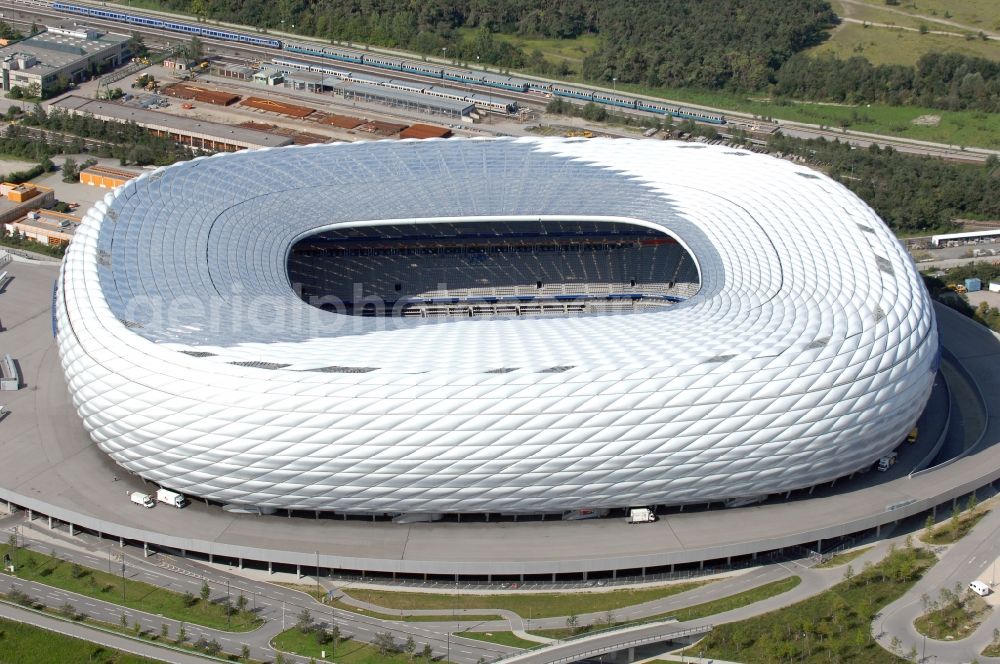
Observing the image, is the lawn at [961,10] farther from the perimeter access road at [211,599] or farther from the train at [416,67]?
the perimeter access road at [211,599]

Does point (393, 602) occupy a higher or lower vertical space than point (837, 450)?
lower

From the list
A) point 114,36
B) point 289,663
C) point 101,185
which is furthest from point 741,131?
point 289,663

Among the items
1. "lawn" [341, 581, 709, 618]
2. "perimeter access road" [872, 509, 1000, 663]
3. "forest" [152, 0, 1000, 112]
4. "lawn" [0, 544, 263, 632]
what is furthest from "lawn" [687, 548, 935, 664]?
"forest" [152, 0, 1000, 112]

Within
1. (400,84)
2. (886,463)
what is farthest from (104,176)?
(886,463)

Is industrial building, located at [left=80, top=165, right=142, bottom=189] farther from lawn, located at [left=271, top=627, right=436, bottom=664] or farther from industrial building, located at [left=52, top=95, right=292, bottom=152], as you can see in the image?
lawn, located at [left=271, top=627, right=436, bottom=664]

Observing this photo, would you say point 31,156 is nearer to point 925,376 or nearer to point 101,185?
point 101,185

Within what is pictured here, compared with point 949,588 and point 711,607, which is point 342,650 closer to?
point 711,607

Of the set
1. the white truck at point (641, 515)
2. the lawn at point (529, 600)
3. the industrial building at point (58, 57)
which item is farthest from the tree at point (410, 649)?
the industrial building at point (58, 57)
